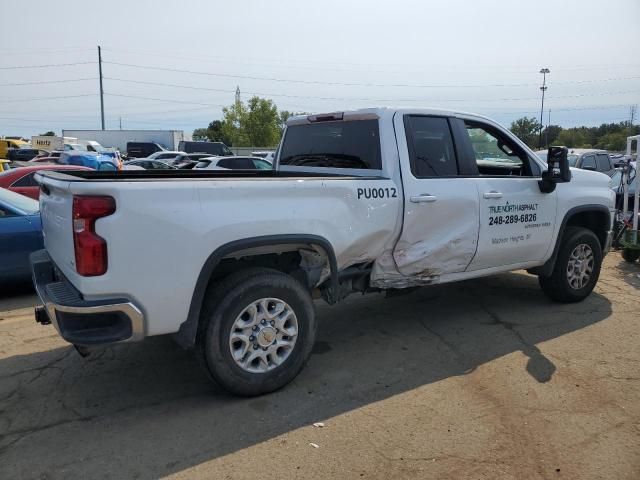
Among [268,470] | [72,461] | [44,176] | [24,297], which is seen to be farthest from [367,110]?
[24,297]

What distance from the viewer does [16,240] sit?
6125 millimetres

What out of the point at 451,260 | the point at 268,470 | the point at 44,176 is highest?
the point at 44,176

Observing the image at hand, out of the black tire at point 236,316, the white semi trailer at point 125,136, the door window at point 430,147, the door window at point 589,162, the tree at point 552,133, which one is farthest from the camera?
the tree at point 552,133

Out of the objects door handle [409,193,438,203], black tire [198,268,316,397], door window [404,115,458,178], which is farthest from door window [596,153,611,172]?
black tire [198,268,316,397]

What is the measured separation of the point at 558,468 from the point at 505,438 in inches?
13.9

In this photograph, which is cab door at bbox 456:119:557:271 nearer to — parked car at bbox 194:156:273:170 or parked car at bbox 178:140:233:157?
parked car at bbox 194:156:273:170

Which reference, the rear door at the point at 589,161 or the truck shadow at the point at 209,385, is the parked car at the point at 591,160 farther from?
the truck shadow at the point at 209,385

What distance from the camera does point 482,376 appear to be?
412 centimetres

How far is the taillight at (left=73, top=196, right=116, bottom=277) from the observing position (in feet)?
9.77

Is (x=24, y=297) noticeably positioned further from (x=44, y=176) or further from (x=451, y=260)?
(x=451, y=260)

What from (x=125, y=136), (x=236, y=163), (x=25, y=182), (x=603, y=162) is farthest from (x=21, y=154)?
(x=603, y=162)

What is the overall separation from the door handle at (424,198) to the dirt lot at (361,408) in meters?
1.31

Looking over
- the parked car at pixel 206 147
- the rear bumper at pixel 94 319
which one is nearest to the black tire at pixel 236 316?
the rear bumper at pixel 94 319

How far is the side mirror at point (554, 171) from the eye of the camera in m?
5.14
